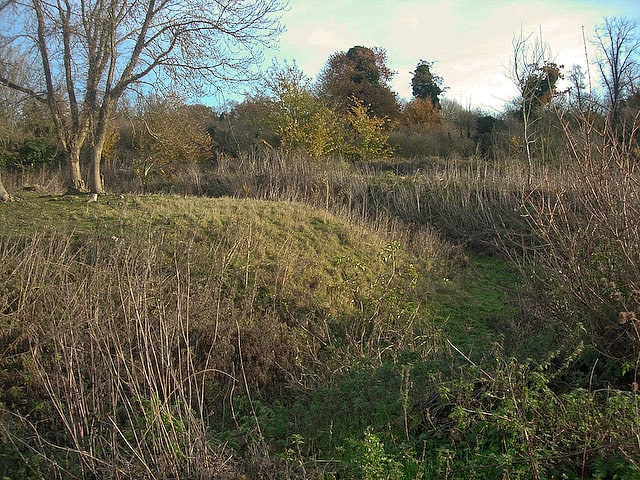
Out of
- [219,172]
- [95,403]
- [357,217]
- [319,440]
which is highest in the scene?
[219,172]

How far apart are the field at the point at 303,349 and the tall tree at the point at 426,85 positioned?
29525mm

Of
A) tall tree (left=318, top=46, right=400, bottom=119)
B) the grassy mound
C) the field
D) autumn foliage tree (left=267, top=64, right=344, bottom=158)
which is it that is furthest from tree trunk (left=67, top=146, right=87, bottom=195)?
tall tree (left=318, top=46, right=400, bottom=119)

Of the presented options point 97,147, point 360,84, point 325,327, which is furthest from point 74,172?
point 360,84

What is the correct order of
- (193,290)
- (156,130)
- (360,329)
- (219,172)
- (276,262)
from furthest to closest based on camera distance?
(219,172) < (156,130) < (276,262) < (360,329) < (193,290)

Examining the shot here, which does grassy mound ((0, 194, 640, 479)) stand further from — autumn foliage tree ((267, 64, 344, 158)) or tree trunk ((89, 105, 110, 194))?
autumn foliage tree ((267, 64, 344, 158))

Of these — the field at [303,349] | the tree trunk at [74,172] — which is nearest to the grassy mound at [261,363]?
the field at [303,349]

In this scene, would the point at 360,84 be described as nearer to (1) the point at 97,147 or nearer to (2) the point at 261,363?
(1) the point at 97,147

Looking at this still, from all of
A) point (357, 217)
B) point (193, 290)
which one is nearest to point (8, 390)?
point (193, 290)

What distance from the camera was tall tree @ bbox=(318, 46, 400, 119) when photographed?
113 feet

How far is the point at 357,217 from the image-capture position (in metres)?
13.7

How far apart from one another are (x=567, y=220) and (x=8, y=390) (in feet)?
19.9

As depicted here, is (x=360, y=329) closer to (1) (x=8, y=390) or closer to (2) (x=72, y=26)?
(1) (x=8, y=390)

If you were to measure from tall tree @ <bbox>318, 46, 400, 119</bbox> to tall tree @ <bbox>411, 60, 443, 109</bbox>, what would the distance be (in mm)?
3012

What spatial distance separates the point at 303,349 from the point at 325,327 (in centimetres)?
56
